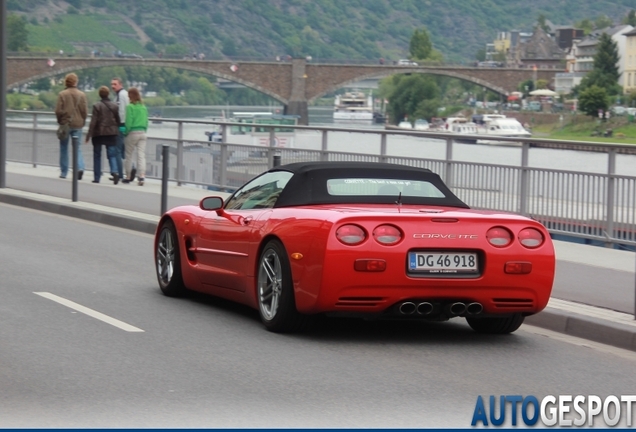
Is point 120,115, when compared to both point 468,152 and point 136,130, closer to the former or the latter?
point 136,130

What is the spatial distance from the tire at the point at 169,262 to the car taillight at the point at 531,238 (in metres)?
2.94

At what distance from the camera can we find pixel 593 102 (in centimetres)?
12575

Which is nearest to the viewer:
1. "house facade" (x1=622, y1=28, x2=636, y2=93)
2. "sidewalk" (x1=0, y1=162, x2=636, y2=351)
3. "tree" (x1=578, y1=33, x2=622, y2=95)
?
"sidewalk" (x1=0, y1=162, x2=636, y2=351)

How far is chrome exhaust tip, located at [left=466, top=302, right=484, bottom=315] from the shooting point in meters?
7.90

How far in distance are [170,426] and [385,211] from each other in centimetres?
289

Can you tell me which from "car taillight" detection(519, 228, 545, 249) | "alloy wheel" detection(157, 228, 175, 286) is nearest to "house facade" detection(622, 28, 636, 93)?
"alloy wheel" detection(157, 228, 175, 286)

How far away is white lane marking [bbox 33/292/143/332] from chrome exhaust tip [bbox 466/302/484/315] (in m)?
2.08

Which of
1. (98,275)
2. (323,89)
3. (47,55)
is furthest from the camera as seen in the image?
(323,89)

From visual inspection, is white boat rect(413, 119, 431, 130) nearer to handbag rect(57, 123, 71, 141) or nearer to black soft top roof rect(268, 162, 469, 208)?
handbag rect(57, 123, 71, 141)

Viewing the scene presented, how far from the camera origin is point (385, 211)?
800cm

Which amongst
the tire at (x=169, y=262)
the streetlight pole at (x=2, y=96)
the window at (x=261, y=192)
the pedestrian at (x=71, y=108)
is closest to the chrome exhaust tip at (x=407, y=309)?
the window at (x=261, y=192)

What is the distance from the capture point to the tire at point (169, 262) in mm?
9828

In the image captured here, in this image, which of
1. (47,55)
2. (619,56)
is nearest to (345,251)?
(47,55)

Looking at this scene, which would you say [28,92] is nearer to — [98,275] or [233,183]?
[233,183]
